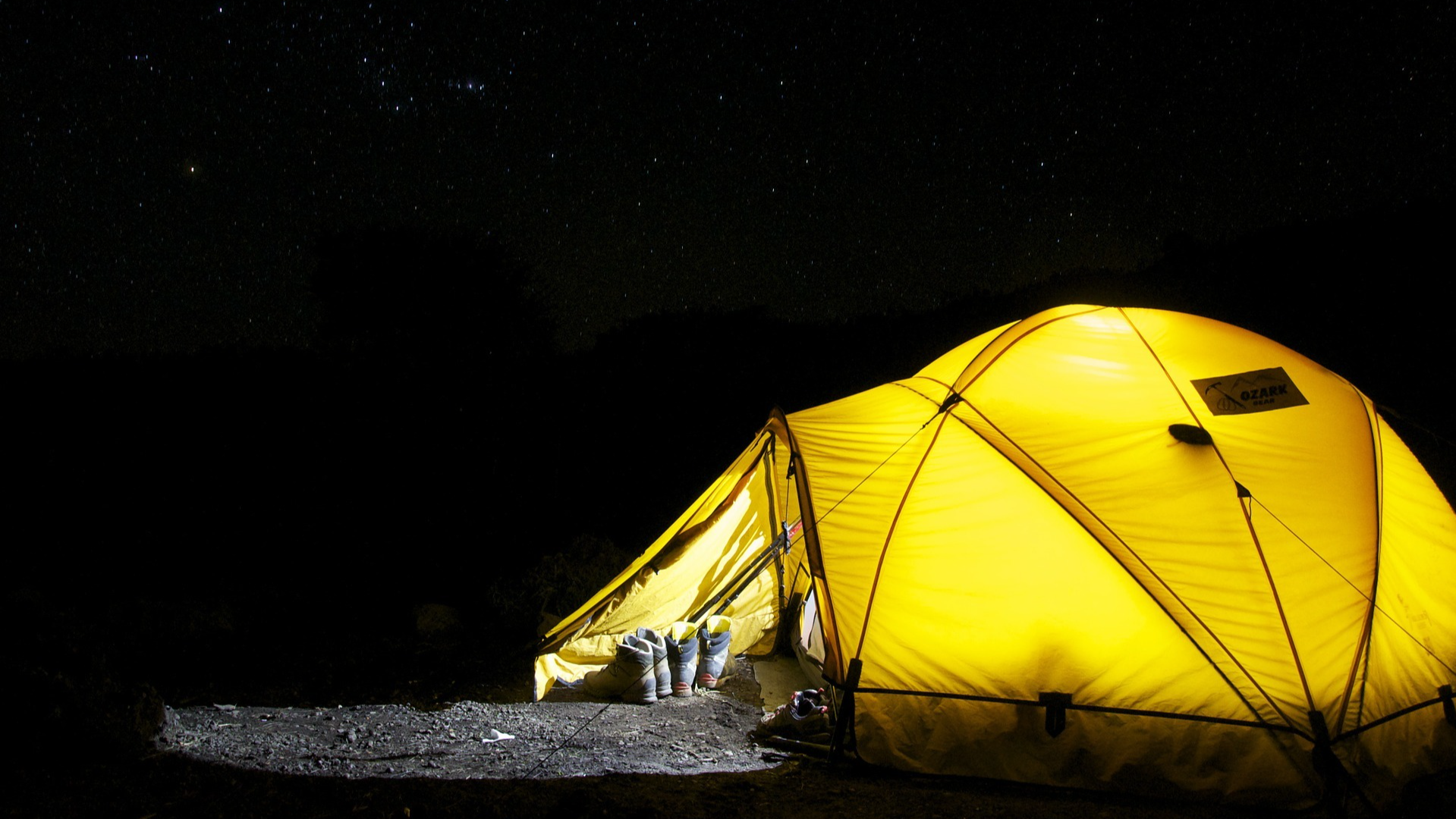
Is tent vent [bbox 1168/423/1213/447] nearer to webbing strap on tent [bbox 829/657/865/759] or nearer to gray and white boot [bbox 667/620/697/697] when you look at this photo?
webbing strap on tent [bbox 829/657/865/759]

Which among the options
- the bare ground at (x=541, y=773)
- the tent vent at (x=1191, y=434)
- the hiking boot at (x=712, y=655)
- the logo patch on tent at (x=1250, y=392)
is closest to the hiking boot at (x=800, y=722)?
the bare ground at (x=541, y=773)

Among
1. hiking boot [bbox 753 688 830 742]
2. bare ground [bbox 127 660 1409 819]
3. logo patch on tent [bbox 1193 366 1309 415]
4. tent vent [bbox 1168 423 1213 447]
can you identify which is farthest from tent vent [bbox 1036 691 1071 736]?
logo patch on tent [bbox 1193 366 1309 415]

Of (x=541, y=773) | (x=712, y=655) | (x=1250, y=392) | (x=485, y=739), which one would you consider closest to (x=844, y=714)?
(x=541, y=773)

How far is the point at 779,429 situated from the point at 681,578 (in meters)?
1.99

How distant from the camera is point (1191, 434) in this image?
473cm

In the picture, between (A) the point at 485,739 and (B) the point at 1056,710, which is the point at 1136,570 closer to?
(B) the point at 1056,710

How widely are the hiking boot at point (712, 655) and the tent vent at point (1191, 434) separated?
395cm

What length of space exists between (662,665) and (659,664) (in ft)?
0.10

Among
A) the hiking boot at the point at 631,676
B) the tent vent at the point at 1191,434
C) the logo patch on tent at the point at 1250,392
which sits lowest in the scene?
the hiking boot at the point at 631,676

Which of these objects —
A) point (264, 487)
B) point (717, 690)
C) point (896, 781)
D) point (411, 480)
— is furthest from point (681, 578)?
point (264, 487)

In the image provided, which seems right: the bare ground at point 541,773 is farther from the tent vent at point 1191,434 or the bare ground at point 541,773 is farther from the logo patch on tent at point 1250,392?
the logo patch on tent at point 1250,392

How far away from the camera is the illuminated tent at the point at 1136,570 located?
414 centimetres

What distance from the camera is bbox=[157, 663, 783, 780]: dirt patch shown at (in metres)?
4.54

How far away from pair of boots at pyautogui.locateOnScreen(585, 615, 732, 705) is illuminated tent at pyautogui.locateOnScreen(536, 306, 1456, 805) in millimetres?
1792
